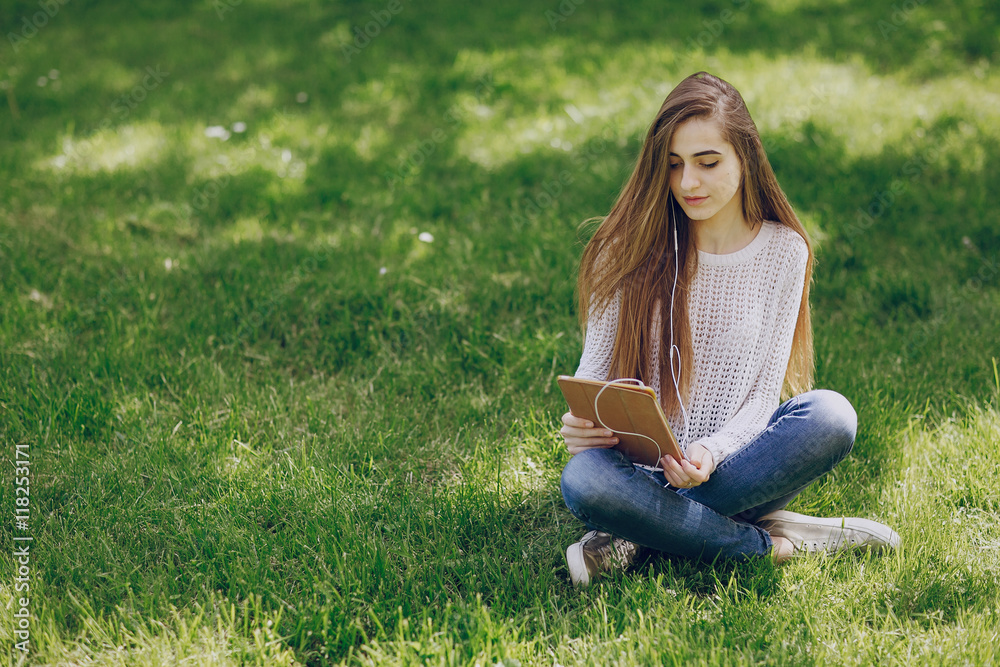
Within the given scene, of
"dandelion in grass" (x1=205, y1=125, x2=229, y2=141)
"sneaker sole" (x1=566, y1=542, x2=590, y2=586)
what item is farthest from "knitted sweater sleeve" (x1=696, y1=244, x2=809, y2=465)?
"dandelion in grass" (x1=205, y1=125, x2=229, y2=141)

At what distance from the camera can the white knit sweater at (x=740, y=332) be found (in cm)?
220

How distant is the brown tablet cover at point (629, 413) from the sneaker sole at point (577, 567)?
314mm

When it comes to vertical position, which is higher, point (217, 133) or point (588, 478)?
point (588, 478)

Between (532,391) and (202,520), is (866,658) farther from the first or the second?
(202,520)

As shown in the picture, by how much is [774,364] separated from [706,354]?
0.62ft

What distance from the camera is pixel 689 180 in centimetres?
213

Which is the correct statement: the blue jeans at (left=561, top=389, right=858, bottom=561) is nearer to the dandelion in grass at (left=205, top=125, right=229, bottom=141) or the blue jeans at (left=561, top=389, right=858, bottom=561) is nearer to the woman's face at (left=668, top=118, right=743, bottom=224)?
the woman's face at (left=668, top=118, right=743, bottom=224)

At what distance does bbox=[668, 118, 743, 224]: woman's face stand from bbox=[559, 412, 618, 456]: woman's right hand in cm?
66

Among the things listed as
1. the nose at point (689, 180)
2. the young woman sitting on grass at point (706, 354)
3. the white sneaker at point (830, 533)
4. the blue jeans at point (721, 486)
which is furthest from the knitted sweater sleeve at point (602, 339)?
the white sneaker at point (830, 533)

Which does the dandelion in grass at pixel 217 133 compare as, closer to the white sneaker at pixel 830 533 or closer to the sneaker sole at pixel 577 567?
the sneaker sole at pixel 577 567

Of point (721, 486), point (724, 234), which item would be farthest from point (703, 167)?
point (721, 486)

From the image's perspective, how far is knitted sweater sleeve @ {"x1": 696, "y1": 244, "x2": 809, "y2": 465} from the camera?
2.15 metres

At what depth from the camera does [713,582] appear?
2195 millimetres

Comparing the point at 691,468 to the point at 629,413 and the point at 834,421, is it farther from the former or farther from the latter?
the point at 834,421
